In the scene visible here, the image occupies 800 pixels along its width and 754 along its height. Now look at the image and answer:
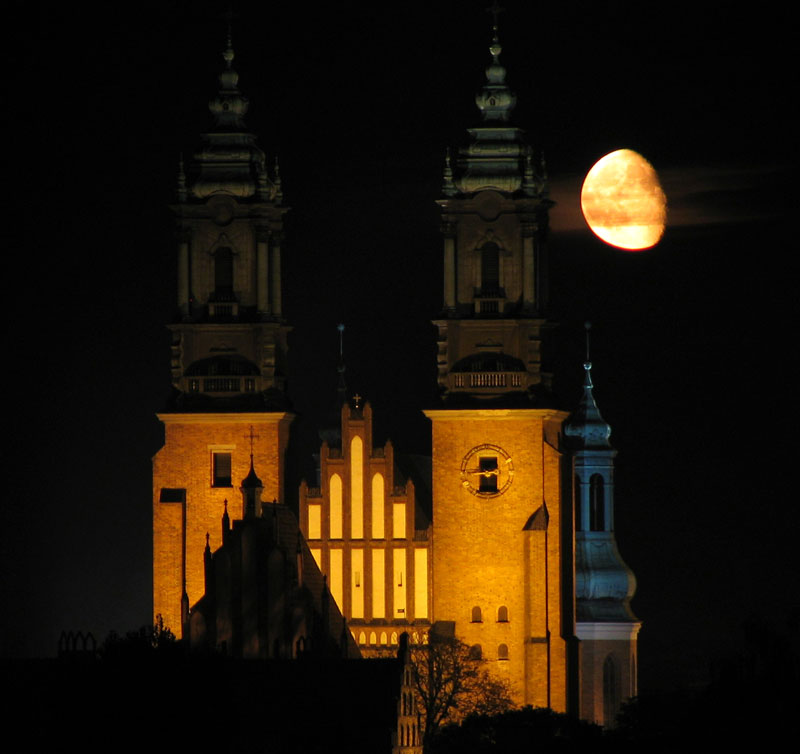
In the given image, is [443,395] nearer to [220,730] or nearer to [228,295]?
[228,295]

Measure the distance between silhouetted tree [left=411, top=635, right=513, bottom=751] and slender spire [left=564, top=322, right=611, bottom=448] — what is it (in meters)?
18.0

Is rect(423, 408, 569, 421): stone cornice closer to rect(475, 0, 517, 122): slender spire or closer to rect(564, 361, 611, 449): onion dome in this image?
rect(475, 0, 517, 122): slender spire

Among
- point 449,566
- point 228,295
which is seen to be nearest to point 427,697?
point 449,566

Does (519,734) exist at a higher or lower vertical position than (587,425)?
lower

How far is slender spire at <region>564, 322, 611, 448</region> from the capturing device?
140 m

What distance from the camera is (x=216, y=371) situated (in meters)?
125

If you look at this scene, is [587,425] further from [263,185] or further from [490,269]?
[263,185]

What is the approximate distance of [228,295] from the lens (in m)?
125

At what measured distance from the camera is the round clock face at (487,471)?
4850 inches

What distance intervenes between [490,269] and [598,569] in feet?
59.3

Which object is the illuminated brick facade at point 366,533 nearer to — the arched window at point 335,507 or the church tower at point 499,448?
the arched window at point 335,507

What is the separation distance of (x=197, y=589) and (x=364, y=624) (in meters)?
4.34

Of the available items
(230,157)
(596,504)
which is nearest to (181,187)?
(230,157)

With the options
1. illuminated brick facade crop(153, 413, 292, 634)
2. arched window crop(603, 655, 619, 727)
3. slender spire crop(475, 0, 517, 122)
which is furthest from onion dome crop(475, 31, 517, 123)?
arched window crop(603, 655, 619, 727)
